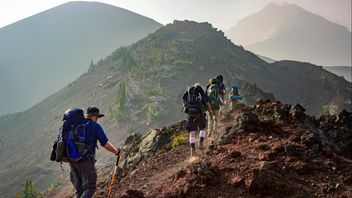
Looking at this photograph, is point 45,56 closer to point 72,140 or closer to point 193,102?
point 193,102

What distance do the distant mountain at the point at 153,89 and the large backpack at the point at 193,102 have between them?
37.9 meters

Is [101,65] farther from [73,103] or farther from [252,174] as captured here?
[252,174]

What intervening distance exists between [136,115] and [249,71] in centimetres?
2978


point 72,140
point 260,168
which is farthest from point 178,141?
point 72,140

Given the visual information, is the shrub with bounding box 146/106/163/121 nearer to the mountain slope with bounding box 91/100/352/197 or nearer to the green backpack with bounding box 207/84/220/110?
the green backpack with bounding box 207/84/220/110

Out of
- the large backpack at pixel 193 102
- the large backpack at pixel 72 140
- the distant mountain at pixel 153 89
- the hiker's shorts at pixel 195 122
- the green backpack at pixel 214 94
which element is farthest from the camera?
the distant mountain at pixel 153 89

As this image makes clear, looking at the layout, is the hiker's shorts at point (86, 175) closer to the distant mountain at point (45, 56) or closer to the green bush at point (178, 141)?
the green bush at point (178, 141)

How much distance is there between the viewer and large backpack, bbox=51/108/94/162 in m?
7.20

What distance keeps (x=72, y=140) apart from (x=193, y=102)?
5.43 m

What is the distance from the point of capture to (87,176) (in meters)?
7.34

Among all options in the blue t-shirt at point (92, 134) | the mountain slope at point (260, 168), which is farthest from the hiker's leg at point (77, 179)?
the mountain slope at point (260, 168)

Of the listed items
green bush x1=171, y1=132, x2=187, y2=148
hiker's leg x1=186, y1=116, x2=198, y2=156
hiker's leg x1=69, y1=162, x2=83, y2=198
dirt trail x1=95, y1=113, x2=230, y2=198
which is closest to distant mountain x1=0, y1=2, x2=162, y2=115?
green bush x1=171, y1=132, x2=187, y2=148

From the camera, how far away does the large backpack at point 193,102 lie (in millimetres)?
12062

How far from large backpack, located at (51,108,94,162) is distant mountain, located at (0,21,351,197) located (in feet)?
138
